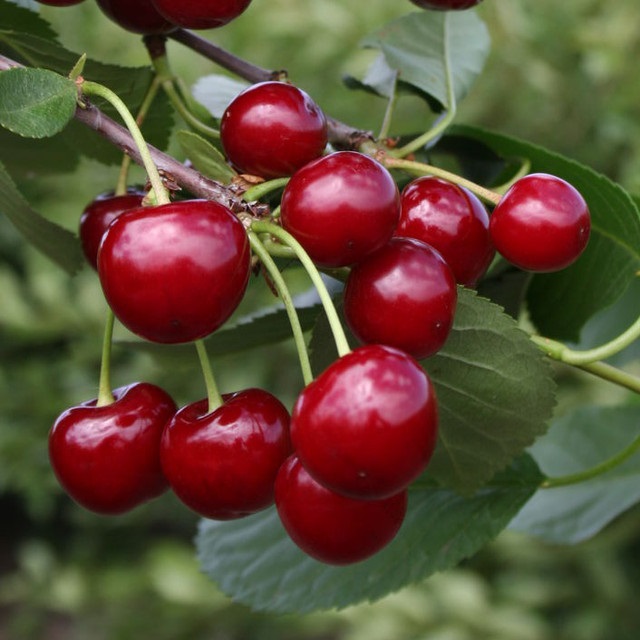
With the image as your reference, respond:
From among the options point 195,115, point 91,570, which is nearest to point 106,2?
point 195,115

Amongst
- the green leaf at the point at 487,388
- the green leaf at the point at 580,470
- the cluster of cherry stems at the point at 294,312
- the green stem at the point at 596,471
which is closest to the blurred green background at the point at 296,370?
the green leaf at the point at 580,470

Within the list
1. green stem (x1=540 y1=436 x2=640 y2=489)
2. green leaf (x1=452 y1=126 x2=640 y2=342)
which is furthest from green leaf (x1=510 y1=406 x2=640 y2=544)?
green leaf (x1=452 y1=126 x2=640 y2=342)

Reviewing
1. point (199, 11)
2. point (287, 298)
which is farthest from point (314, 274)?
point (199, 11)

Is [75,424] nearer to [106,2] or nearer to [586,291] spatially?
[106,2]

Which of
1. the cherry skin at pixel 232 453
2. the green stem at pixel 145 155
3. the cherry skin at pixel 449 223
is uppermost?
the green stem at pixel 145 155

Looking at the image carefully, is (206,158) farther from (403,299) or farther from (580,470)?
(580,470)

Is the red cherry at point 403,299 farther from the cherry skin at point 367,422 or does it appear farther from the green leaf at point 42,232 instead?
the green leaf at point 42,232

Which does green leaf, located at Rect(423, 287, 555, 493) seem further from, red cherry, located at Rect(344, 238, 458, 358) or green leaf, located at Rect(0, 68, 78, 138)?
green leaf, located at Rect(0, 68, 78, 138)
